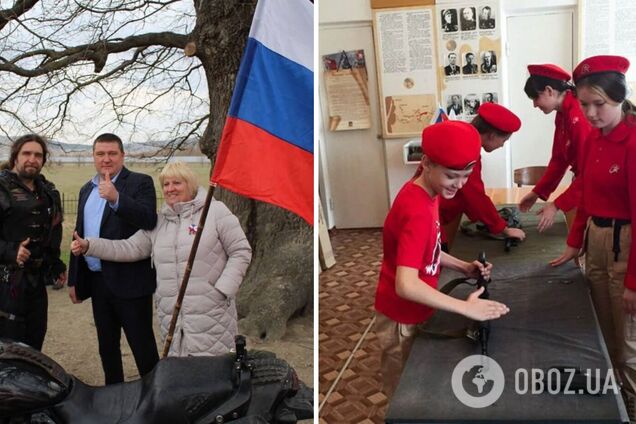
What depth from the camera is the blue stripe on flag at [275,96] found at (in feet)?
4.63

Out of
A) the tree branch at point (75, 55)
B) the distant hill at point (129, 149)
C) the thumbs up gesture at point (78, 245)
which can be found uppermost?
the tree branch at point (75, 55)

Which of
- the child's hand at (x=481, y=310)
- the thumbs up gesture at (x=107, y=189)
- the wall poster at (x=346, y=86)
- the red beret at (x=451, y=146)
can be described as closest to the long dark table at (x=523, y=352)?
the child's hand at (x=481, y=310)

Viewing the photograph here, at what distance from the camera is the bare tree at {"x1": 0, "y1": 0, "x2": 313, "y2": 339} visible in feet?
4.80

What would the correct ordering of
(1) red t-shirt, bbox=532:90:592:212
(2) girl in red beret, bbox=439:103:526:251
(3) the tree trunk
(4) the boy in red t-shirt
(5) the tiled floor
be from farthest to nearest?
(5) the tiled floor < (2) girl in red beret, bbox=439:103:526:251 < (1) red t-shirt, bbox=532:90:592:212 < (3) the tree trunk < (4) the boy in red t-shirt

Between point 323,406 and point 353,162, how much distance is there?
57.2 inches

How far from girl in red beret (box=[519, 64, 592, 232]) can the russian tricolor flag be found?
2.70 ft

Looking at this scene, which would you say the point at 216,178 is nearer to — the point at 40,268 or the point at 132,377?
the point at 40,268

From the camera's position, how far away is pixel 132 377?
5.34ft

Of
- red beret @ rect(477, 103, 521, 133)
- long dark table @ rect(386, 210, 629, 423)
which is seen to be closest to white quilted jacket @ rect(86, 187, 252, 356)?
long dark table @ rect(386, 210, 629, 423)

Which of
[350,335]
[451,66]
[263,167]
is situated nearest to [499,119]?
[451,66]

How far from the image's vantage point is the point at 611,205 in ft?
4.93

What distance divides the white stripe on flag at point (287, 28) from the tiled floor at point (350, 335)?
1.22m

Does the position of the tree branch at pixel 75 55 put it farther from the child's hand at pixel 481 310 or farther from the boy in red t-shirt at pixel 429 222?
the child's hand at pixel 481 310

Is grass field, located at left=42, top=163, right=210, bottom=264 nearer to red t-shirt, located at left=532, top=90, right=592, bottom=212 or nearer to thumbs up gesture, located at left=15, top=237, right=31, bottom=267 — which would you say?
thumbs up gesture, located at left=15, top=237, right=31, bottom=267
